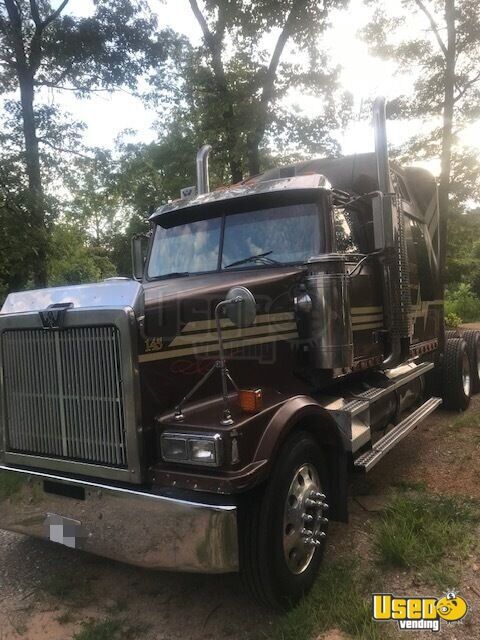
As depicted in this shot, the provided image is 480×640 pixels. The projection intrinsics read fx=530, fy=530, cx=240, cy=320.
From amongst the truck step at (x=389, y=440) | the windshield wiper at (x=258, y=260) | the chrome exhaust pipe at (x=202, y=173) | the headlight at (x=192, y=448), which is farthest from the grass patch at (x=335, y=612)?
the chrome exhaust pipe at (x=202, y=173)

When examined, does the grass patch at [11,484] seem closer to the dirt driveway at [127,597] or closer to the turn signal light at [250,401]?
the dirt driveway at [127,597]

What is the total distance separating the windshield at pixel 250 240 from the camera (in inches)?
161

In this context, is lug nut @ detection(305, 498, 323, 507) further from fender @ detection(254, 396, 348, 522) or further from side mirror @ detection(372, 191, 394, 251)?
side mirror @ detection(372, 191, 394, 251)

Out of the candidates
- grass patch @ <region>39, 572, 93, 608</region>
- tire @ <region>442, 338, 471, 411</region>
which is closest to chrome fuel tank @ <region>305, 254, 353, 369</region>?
grass patch @ <region>39, 572, 93, 608</region>

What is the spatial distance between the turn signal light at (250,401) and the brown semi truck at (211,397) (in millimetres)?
13

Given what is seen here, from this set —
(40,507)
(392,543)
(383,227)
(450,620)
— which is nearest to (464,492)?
(392,543)

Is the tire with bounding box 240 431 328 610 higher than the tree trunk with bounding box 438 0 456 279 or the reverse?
the reverse

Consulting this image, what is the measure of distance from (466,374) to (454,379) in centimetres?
51

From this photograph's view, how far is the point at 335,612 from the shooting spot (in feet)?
9.55

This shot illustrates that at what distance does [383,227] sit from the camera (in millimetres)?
4402

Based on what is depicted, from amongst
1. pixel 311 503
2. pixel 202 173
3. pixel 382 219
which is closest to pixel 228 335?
pixel 311 503

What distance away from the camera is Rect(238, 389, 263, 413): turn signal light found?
116 inches

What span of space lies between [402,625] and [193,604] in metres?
1.20

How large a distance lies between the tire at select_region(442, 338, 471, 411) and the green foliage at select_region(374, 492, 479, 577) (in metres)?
3.29
